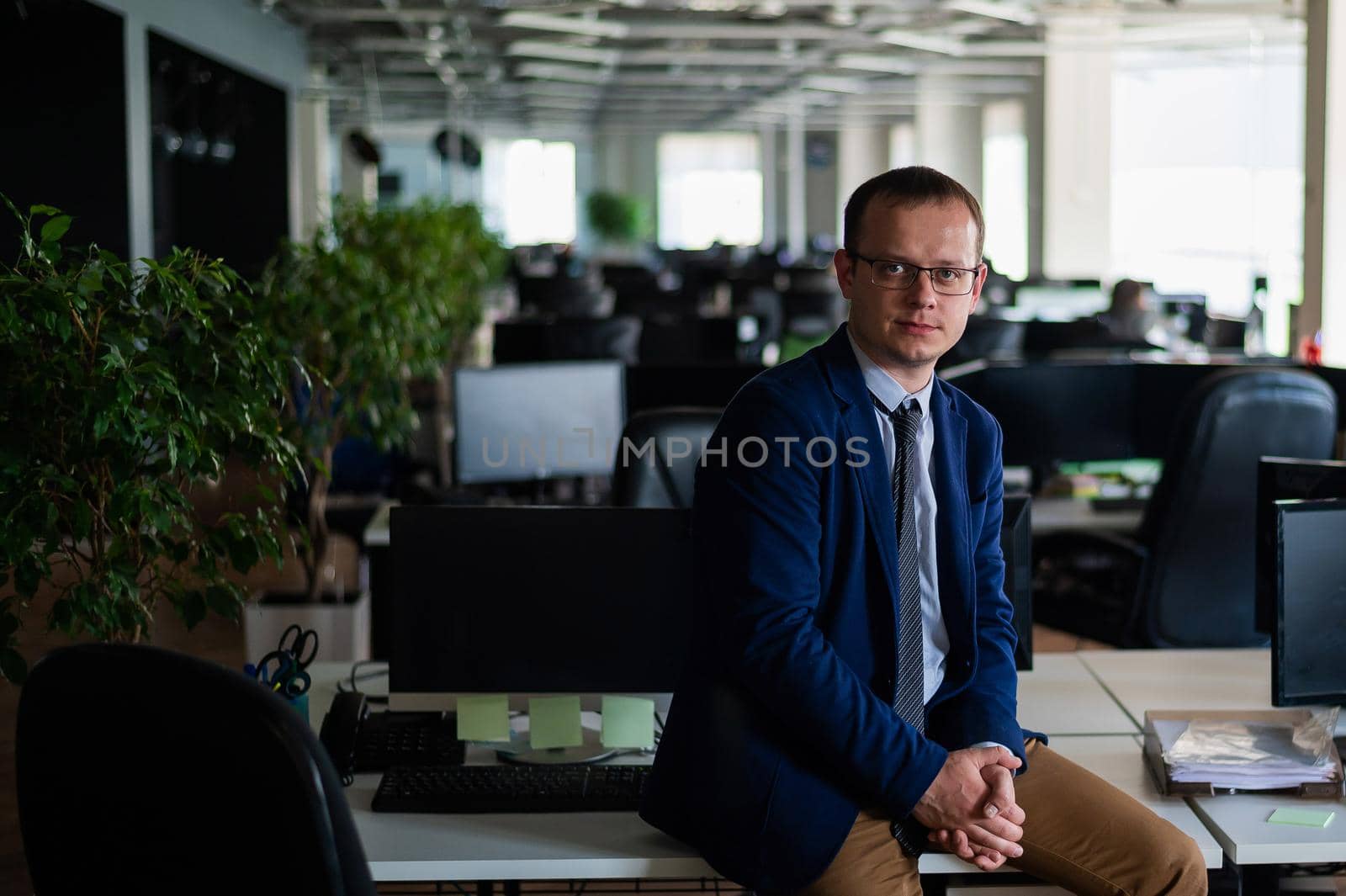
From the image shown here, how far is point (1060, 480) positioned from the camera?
4883 mm

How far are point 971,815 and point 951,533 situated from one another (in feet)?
1.21

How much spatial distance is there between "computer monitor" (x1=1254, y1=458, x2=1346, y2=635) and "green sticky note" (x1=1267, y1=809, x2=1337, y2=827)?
0.65 meters

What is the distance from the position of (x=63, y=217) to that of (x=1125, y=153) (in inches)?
628

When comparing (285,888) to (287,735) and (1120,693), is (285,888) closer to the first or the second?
(287,735)

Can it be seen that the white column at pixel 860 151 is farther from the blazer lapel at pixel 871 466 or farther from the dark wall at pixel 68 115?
the blazer lapel at pixel 871 466

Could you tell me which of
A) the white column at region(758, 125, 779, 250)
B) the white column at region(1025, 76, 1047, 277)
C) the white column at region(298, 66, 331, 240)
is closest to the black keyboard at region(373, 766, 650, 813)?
the white column at region(1025, 76, 1047, 277)

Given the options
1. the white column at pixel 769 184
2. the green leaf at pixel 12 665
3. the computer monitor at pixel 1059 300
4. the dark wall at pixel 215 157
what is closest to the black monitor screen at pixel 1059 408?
the green leaf at pixel 12 665

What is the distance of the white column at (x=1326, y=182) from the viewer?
6.83 m

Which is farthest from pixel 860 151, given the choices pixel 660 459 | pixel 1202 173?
pixel 660 459

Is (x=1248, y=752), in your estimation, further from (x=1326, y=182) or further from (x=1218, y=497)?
(x=1326, y=182)

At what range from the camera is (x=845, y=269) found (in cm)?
202

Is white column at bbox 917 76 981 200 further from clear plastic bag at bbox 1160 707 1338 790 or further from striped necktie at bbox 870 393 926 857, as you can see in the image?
striped necktie at bbox 870 393 926 857

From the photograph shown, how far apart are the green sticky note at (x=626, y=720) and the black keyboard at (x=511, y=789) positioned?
5 cm

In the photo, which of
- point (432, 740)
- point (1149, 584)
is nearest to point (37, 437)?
point (432, 740)
